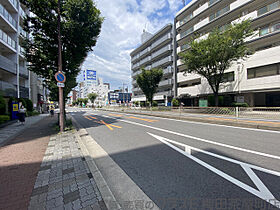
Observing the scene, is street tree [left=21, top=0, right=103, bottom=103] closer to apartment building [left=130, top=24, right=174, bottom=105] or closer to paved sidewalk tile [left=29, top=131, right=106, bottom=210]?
paved sidewalk tile [left=29, top=131, right=106, bottom=210]

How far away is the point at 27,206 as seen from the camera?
1771 millimetres

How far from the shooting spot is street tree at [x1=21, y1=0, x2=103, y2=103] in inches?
261

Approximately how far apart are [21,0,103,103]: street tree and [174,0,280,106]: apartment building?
2001 cm

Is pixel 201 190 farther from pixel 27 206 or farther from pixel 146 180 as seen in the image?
pixel 27 206

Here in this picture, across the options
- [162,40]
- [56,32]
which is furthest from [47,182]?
[162,40]

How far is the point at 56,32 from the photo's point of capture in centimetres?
702

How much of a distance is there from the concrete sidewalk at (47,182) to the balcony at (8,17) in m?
19.6

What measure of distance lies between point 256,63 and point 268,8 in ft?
23.5

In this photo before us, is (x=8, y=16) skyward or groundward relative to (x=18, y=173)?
skyward

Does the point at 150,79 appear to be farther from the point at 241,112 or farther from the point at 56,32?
the point at 56,32

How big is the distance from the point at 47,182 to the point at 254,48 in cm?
2542

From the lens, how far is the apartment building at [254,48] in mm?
14617

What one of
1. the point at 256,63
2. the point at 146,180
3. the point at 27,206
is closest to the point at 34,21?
the point at 27,206

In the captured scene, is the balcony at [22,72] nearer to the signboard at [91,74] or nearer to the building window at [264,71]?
the signboard at [91,74]
